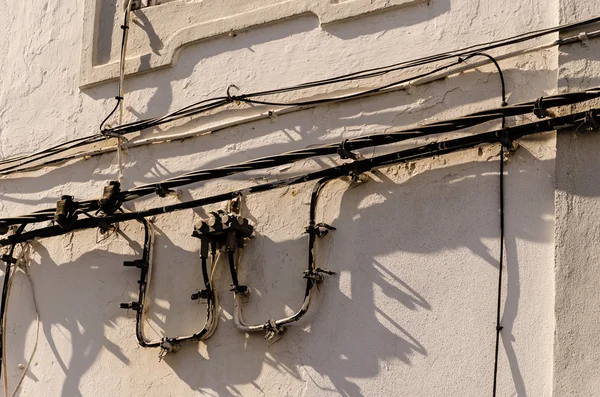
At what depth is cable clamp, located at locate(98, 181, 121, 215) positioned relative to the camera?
24.5 ft

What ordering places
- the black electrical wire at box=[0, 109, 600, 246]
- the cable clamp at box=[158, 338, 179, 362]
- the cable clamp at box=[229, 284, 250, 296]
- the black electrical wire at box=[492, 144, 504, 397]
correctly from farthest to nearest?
the cable clamp at box=[158, 338, 179, 362] → the cable clamp at box=[229, 284, 250, 296] → the black electrical wire at box=[0, 109, 600, 246] → the black electrical wire at box=[492, 144, 504, 397]

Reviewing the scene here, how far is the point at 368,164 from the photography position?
691 cm

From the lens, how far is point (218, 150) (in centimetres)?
760

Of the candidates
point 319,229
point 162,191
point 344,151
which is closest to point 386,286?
point 319,229

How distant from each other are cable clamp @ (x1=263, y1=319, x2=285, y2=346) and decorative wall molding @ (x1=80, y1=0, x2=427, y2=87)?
1.83 m

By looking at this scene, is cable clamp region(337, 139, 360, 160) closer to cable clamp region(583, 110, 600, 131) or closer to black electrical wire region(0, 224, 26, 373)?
cable clamp region(583, 110, 600, 131)

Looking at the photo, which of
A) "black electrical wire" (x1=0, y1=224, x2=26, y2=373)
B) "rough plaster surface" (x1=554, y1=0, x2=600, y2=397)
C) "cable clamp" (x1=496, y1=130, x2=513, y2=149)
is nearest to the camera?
"rough plaster surface" (x1=554, y1=0, x2=600, y2=397)

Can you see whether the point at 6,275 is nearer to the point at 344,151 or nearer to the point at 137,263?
the point at 137,263

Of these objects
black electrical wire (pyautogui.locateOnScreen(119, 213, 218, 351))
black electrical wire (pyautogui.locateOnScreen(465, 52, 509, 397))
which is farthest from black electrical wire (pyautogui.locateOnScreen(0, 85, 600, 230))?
black electrical wire (pyautogui.locateOnScreen(119, 213, 218, 351))

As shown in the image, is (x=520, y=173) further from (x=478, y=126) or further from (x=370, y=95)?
(x=370, y=95)

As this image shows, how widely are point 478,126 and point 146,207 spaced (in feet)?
7.14

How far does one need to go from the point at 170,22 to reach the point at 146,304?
1.86m

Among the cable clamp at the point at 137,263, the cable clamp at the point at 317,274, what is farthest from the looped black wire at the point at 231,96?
the cable clamp at the point at 317,274

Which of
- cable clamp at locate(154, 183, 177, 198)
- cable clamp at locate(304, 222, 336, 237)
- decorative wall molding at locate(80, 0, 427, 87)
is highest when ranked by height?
decorative wall molding at locate(80, 0, 427, 87)
